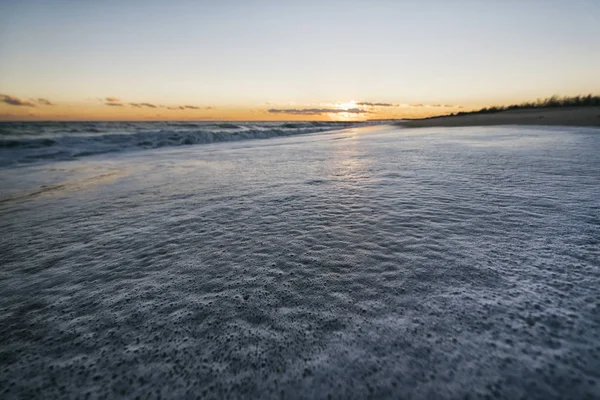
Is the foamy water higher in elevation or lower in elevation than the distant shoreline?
lower

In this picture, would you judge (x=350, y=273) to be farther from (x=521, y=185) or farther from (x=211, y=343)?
(x=521, y=185)

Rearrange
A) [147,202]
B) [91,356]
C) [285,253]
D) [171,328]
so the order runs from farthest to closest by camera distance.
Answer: [147,202] → [285,253] → [171,328] → [91,356]

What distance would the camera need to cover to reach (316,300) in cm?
122

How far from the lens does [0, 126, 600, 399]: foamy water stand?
85cm

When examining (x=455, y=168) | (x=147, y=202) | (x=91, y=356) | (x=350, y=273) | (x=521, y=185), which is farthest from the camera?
(x=455, y=168)

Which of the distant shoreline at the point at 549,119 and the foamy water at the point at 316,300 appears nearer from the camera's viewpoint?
the foamy water at the point at 316,300

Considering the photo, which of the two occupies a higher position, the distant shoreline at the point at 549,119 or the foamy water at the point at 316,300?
the distant shoreline at the point at 549,119

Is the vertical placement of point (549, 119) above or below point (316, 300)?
above

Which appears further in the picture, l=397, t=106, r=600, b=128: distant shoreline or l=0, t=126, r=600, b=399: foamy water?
l=397, t=106, r=600, b=128: distant shoreline

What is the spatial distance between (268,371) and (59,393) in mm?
677

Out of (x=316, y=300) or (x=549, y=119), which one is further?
(x=549, y=119)

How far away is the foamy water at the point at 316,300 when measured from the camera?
2.78ft

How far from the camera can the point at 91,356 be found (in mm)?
1016

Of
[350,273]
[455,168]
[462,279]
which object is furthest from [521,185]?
[350,273]
